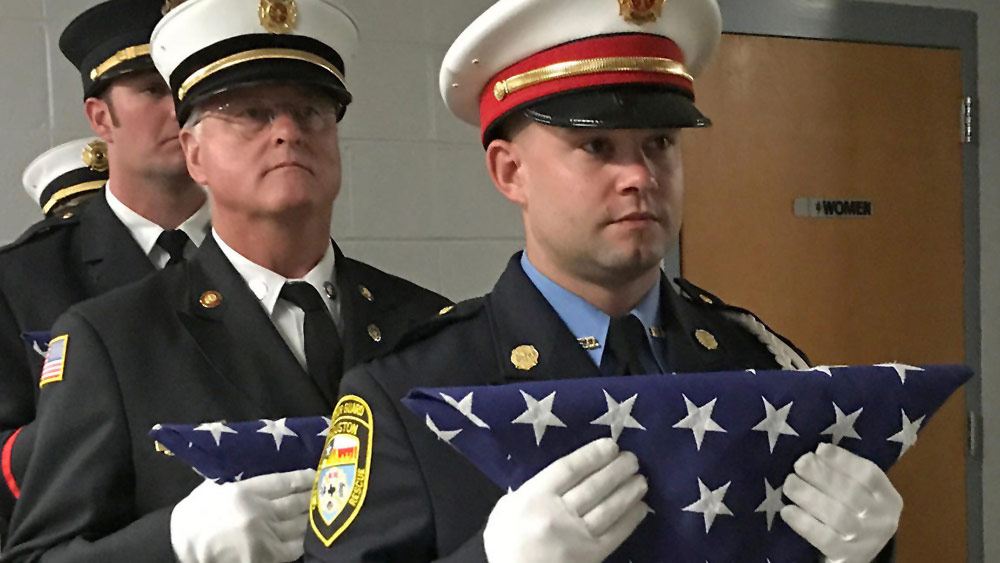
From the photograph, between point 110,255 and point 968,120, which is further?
point 968,120

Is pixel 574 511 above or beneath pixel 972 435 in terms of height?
above

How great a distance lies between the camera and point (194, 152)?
1451mm

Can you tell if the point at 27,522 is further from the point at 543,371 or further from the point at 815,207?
the point at 815,207

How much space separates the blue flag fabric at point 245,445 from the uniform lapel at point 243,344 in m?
0.11

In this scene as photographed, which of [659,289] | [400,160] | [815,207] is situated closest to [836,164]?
[815,207]

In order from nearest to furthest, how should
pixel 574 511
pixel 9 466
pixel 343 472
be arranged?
pixel 574 511, pixel 343 472, pixel 9 466

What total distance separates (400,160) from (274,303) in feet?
3.41

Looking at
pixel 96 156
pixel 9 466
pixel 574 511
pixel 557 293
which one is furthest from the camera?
pixel 96 156

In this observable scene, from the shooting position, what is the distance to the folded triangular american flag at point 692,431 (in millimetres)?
881

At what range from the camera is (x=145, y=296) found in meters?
1.39

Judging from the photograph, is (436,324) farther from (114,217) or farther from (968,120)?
(968,120)

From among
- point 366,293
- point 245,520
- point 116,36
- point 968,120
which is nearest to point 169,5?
point 116,36

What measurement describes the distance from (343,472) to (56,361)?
516 mm

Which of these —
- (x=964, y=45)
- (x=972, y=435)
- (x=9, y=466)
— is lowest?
(x=972, y=435)
